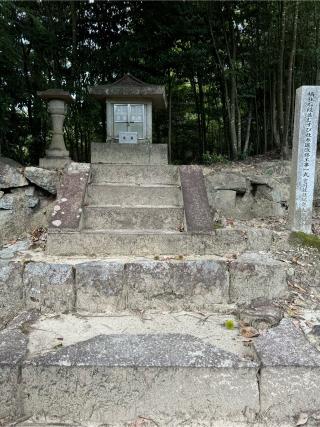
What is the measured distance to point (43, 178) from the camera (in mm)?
4117

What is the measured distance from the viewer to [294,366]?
181 cm

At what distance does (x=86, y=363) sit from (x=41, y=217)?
2.50 meters

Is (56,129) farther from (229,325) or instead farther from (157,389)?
(157,389)

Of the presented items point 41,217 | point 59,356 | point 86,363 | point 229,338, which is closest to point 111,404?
point 86,363

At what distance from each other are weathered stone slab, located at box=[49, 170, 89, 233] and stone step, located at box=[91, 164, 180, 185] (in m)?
0.26

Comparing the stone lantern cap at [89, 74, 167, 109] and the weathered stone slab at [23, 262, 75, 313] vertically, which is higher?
the stone lantern cap at [89, 74, 167, 109]

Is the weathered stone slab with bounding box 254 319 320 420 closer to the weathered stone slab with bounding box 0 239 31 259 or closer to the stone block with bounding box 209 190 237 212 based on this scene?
the weathered stone slab with bounding box 0 239 31 259

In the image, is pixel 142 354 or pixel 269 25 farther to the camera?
pixel 269 25

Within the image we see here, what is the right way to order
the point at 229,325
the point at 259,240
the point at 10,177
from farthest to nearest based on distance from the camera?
the point at 10,177 < the point at 259,240 < the point at 229,325

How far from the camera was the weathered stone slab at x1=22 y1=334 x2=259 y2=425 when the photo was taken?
1.81 metres

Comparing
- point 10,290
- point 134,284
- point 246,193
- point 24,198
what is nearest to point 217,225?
point 134,284

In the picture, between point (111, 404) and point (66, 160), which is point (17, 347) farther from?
point (66, 160)

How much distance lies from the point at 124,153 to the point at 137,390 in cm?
420

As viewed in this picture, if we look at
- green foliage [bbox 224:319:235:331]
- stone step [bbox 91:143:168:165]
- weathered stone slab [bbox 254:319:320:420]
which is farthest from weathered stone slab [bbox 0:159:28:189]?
weathered stone slab [bbox 254:319:320:420]
